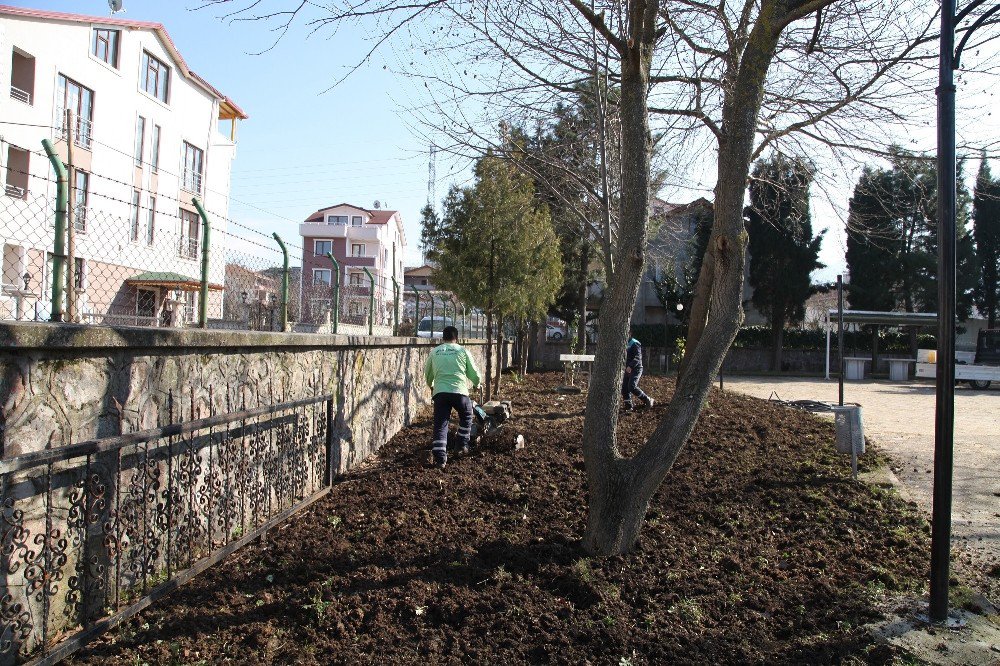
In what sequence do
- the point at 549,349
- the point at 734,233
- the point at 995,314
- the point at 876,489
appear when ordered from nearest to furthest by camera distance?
1. the point at 734,233
2. the point at 876,489
3. the point at 549,349
4. the point at 995,314

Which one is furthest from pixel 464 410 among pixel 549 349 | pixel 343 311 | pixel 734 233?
pixel 549 349

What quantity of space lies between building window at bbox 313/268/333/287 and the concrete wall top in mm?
998

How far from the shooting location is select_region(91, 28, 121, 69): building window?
22.7 m

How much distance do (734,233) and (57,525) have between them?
A: 4.28 meters

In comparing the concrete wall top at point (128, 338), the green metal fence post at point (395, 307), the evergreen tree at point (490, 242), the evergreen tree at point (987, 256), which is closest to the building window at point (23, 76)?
the evergreen tree at point (490, 242)

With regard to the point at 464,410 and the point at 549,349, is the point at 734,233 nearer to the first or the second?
the point at 464,410

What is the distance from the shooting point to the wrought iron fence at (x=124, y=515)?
9.69 feet

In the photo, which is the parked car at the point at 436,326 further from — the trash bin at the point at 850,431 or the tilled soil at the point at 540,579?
the trash bin at the point at 850,431

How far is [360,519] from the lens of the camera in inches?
213

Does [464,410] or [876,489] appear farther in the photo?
[464,410]

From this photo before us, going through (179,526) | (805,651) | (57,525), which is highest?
(57,525)

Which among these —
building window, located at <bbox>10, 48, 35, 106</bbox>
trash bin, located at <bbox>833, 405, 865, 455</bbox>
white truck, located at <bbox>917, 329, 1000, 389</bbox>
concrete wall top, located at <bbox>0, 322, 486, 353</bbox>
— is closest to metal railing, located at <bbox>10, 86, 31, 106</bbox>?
building window, located at <bbox>10, 48, 35, 106</bbox>

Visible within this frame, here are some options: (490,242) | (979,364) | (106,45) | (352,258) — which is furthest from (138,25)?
(979,364)

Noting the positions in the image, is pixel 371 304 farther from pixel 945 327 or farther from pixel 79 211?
pixel 945 327
